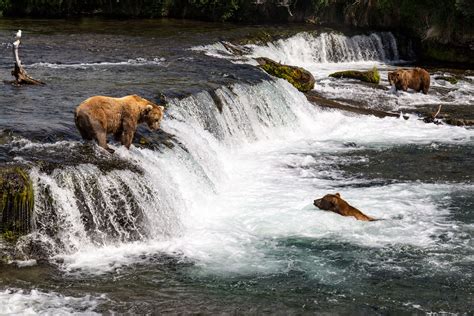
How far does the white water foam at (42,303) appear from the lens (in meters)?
7.55

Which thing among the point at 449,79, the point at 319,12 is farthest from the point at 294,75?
the point at 319,12

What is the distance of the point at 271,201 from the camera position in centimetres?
1273

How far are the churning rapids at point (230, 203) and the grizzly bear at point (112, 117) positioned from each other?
10.7 inches

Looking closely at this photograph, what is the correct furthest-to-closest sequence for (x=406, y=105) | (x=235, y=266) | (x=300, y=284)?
(x=406, y=105), (x=235, y=266), (x=300, y=284)

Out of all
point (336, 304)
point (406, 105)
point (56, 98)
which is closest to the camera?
point (336, 304)

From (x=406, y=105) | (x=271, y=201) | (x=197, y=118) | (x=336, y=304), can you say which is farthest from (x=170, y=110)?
(x=406, y=105)

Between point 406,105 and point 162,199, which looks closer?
point 162,199

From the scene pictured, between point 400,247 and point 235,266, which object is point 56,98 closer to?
point 235,266

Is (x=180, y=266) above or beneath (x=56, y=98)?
beneath

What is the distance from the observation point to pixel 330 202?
11.5 m

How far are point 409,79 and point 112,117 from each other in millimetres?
15112

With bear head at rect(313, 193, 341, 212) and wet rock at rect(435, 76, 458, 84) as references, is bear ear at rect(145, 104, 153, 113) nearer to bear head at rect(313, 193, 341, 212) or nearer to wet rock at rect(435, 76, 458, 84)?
bear head at rect(313, 193, 341, 212)

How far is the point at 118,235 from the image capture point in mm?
9914

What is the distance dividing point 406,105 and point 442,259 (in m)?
13.2
